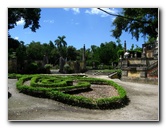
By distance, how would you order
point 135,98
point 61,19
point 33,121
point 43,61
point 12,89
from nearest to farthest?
point 33,121 → point 61,19 → point 12,89 → point 135,98 → point 43,61

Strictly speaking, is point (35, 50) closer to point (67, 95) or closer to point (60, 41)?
point (60, 41)

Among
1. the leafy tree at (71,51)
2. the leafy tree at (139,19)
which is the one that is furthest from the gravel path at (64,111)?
the leafy tree at (139,19)

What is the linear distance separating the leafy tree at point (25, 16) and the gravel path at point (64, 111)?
132 centimetres

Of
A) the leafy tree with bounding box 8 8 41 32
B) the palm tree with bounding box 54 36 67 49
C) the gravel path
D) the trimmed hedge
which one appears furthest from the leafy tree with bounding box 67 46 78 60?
the gravel path

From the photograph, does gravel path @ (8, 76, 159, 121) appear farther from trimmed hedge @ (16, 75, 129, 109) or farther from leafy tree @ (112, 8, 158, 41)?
leafy tree @ (112, 8, 158, 41)

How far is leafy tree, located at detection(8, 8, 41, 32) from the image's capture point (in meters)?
6.07

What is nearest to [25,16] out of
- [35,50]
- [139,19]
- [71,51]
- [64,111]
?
[35,50]

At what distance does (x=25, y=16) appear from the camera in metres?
6.40

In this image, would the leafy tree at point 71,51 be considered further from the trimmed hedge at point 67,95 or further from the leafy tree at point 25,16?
the leafy tree at point 25,16

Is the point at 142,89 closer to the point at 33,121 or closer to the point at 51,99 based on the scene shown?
the point at 51,99

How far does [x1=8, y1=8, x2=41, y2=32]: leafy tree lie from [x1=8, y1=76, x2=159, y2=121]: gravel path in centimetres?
132
